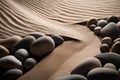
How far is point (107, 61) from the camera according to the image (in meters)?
2.03

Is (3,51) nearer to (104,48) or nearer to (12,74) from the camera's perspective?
(12,74)

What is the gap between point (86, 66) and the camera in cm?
197

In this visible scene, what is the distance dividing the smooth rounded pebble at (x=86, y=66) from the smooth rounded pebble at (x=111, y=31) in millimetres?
569

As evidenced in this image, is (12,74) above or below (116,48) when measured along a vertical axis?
below

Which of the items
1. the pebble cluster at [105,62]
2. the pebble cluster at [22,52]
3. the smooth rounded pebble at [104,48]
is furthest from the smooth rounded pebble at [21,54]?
the smooth rounded pebble at [104,48]

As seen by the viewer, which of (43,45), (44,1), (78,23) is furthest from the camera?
(44,1)

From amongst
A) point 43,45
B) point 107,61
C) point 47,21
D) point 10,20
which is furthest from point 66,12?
point 107,61

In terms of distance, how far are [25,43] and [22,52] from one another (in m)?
0.13

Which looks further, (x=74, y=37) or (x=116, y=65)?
(x=74, y=37)

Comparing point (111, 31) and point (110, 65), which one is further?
point (111, 31)

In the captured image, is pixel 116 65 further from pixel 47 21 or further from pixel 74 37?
pixel 47 21

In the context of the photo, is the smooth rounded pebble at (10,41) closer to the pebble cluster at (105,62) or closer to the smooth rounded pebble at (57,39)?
the smooth rounded pebble at (57,39)

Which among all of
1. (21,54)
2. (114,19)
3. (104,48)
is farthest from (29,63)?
(114,19)

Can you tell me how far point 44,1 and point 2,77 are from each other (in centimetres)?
169
